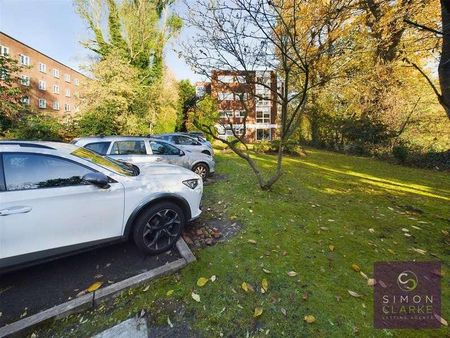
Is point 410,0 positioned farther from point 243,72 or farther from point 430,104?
point 430,104

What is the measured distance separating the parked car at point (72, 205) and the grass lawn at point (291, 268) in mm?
795

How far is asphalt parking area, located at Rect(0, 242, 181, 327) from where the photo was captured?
264 cm

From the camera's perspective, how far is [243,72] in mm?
5984

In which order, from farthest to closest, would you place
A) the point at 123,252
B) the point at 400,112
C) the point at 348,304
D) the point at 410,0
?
1. the point at 400,112
2. the point at 410,0
3. the point at 123,252
4. the point at 348,304

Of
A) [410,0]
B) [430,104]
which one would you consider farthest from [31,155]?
[430,104]

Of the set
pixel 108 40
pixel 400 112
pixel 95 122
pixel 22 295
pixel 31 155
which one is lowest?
pixel 22 295

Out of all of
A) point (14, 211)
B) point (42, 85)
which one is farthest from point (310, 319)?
point (42, 85)

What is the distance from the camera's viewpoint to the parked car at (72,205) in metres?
2.56

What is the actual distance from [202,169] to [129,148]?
264 centimetres

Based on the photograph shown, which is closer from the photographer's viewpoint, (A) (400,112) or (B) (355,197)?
(B) (355,197)

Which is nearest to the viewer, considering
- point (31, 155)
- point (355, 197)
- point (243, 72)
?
point (31, 155)

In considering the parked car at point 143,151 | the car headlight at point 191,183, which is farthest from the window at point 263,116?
the car headlight at point 191,183

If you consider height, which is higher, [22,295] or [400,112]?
[400,112]

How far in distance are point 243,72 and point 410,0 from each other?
12.4ft
